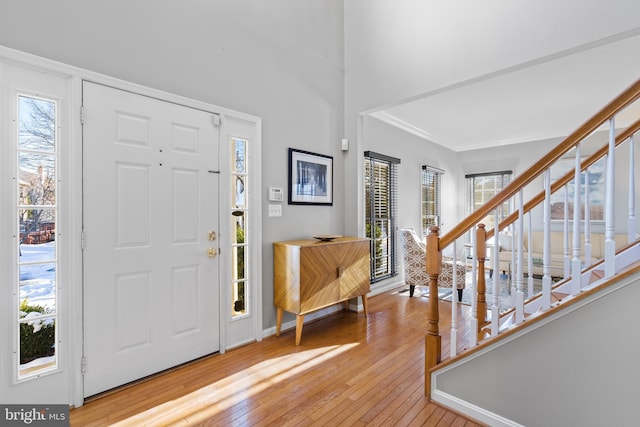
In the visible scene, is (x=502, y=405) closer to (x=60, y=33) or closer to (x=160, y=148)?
(x=160, y=148)

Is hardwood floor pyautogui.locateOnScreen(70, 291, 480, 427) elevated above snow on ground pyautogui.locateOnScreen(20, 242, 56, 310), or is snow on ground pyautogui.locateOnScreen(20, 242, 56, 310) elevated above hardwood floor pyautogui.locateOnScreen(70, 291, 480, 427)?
snow on ground pyautogui.locateOnScreen(20, 242, 56, 310)

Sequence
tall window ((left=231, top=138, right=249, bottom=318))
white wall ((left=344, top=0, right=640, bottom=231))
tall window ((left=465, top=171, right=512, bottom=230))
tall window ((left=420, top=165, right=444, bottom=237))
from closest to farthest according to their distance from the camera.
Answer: white wall ((left=344, top=0, right=640, bottom=231)), tall window ((left=231, top=138, right=249, bottom=318)), tall window ((left=420, top=165, right=444, bottom=237)), tall window ((left=465, top=171, right=512, bottom=230))

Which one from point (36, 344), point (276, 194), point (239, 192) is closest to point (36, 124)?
point (36, 344)

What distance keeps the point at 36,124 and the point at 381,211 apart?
4010 mm

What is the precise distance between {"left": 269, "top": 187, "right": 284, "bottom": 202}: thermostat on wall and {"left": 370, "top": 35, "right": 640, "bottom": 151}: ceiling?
1526mm

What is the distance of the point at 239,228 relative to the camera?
9.36ft

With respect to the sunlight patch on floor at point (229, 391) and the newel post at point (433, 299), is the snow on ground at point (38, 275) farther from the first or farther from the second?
the newel post at point (433, 299)

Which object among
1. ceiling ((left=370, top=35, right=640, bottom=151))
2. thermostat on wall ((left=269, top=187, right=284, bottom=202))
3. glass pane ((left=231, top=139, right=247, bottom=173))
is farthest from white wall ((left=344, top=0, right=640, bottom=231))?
glass pane ((left=231, top=139, right=247, bottom=173))

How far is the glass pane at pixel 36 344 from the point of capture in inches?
71.1

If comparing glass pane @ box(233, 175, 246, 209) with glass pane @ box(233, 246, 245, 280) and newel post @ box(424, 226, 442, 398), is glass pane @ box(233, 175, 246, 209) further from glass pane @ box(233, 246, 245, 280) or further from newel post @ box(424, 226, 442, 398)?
newel post @ box(424, 226, 442, 398)

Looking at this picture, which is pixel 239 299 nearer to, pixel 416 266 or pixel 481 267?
pixel 481 267

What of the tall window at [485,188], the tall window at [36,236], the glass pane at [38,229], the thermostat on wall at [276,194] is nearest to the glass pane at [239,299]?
the thermostat on wall at [276,194]

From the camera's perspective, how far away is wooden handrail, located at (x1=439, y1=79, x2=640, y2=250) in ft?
4.73

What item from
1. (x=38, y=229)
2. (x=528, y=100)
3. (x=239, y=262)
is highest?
(x=528, y=100)
